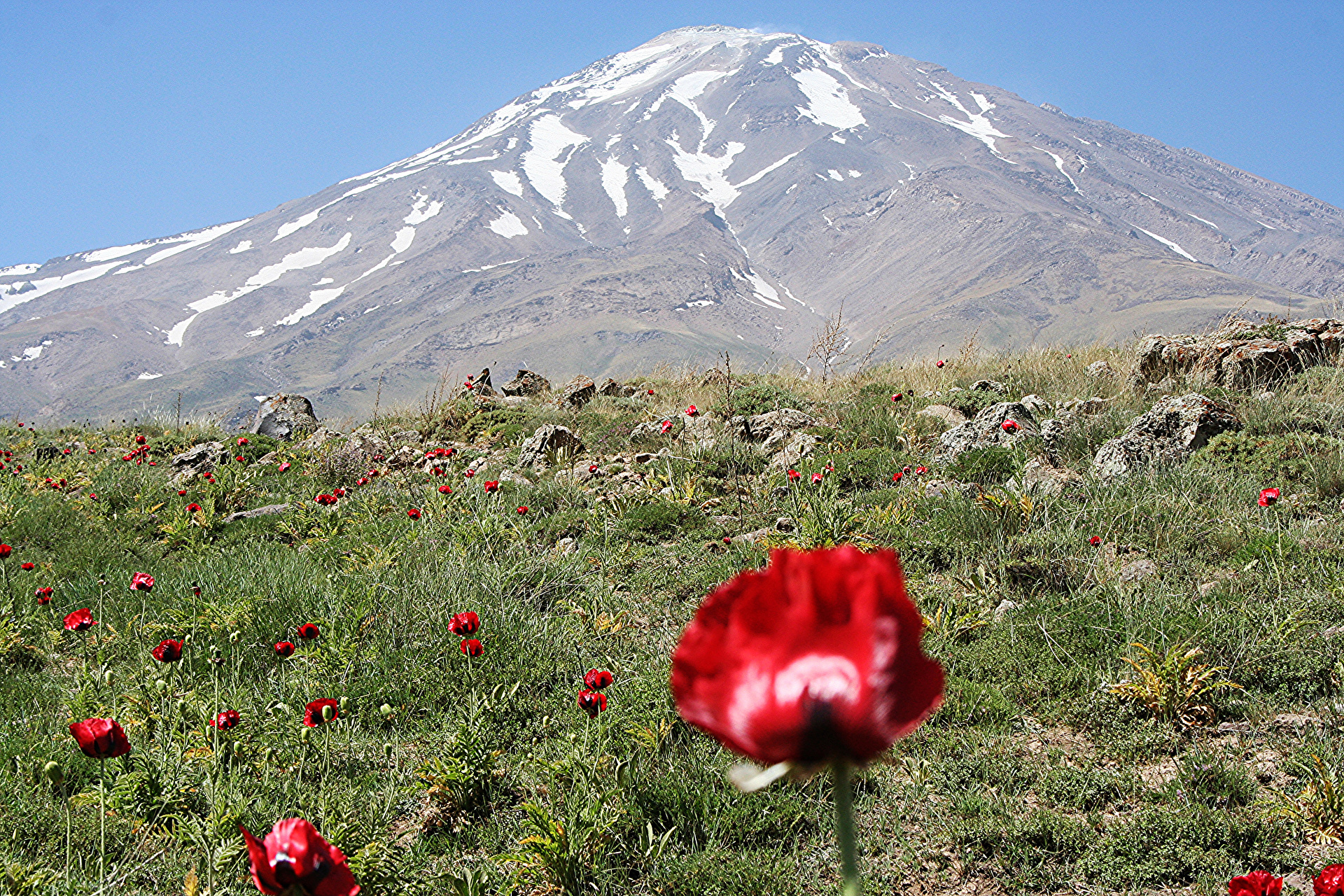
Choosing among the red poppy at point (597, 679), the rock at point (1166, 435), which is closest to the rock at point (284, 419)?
the red poppy at point (597, 679)

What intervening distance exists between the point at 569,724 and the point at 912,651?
261cm

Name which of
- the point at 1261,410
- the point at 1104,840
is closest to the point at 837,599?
the point at 1104,840

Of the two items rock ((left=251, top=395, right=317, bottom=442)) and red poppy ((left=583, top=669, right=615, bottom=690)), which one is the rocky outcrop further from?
rock ((left=251, top=395, right=317, bottom=442))

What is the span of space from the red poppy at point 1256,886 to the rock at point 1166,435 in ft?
11.7

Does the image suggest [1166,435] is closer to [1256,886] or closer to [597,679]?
[1256,886]

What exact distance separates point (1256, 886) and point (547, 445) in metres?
6.01

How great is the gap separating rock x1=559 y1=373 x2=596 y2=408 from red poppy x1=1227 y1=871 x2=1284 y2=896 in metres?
8.07

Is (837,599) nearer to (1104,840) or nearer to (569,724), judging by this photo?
(1104,840)

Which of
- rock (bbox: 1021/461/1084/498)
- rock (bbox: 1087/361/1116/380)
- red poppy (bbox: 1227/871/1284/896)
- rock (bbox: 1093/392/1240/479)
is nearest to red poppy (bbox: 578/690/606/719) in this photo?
red poppy (bbox: 1227/871/1284/896)

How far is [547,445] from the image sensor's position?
707 centimetres

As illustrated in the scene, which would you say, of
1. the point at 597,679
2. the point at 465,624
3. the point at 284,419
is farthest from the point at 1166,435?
the point at 284,419

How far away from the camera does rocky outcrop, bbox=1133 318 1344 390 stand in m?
6.29

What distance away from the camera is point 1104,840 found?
228 centimetres

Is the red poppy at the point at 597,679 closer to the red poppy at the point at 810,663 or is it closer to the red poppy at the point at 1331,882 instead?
the red poppy at the point at 1331,882
